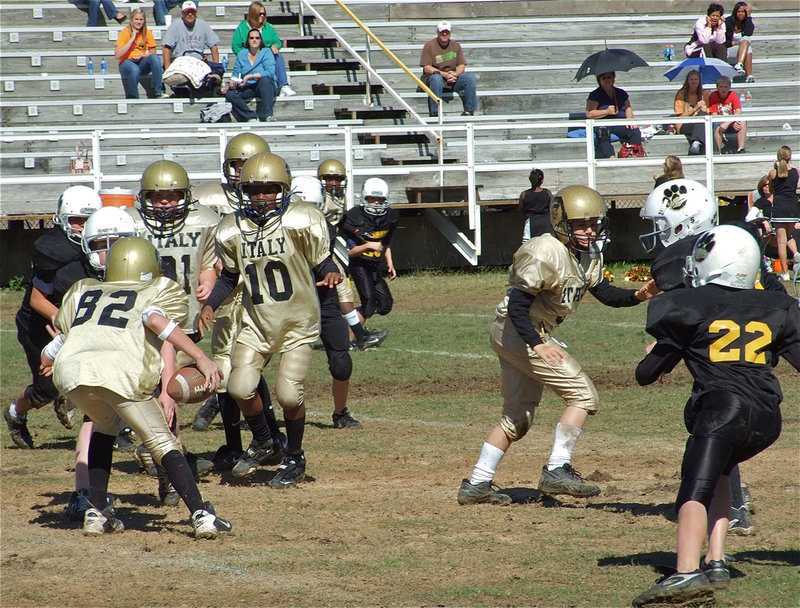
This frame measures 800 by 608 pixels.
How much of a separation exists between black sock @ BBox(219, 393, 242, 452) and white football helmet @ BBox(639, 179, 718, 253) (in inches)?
120

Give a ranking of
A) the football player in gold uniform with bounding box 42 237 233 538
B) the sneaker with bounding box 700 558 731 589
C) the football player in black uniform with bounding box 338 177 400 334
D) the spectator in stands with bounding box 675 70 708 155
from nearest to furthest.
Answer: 1. the sneaker with bounding box 700 558 731 589
2. the football player in gold uniform with bounding box 42 237 233 538
3. the football player in black uniform with bounding box 338 177 400 334
4. the spectator in stands with bounding box 675 70 708 155

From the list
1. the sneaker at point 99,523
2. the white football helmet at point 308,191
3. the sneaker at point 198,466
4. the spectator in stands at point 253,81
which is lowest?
the sneaker at point 198,466

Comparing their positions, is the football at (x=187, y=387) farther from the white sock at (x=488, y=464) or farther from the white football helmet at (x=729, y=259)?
the white football helmet at (x=729, y=259)

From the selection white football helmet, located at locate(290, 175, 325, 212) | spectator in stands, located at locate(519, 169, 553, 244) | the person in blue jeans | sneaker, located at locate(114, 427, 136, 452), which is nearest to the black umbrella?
spectator in stands, located at locate(519, 169, 553, 244)

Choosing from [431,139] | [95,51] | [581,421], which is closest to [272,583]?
[581,421]

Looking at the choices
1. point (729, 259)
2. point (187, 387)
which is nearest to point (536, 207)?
point (187, 387)

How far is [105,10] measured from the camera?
20.5m

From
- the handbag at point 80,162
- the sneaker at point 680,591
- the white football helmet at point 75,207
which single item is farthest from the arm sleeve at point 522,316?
the handbag at point 80,162

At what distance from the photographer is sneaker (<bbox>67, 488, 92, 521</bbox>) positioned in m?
5.80

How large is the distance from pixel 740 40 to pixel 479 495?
17.1m

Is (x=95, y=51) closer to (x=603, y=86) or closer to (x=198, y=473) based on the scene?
(x=603, y=86)

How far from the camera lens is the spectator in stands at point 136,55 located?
18.1 metres

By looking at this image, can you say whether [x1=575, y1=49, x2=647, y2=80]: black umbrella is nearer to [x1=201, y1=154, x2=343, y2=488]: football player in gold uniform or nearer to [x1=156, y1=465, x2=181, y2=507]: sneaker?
[x1=201, y1=154, x2=343, y2=488]: football player in gold uniform

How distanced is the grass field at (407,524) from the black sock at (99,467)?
224 mm
